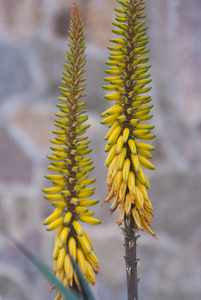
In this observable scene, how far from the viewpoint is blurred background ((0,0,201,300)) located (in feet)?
3.04

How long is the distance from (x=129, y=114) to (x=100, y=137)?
490mm

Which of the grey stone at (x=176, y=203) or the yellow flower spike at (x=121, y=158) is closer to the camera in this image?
the yellow flower spike at (x=121, y=158)

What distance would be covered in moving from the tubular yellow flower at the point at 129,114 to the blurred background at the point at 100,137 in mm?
453

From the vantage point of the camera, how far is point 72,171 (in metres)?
0.45

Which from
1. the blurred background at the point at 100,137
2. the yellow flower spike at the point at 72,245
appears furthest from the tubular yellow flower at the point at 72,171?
the blurred background at the point at 100,137

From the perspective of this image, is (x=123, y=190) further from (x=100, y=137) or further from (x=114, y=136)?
(x=100, y=137)

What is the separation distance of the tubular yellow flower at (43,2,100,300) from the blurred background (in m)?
0.48

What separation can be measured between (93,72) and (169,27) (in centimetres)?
19

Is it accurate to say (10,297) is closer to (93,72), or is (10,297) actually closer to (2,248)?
(2,248)

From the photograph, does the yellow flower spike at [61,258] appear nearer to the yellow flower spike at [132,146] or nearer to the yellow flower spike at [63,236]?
the yellow flower spike at [63,236]

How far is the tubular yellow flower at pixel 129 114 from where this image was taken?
446 millimetres

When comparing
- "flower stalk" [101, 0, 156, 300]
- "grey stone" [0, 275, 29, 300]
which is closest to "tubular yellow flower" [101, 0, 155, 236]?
"flower stalk" [101, 0, 156, 300]

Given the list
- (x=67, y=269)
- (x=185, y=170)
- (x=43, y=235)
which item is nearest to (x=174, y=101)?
(x=185, y=170)

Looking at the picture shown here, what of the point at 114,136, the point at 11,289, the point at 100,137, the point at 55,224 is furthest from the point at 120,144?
the point at 11,289
